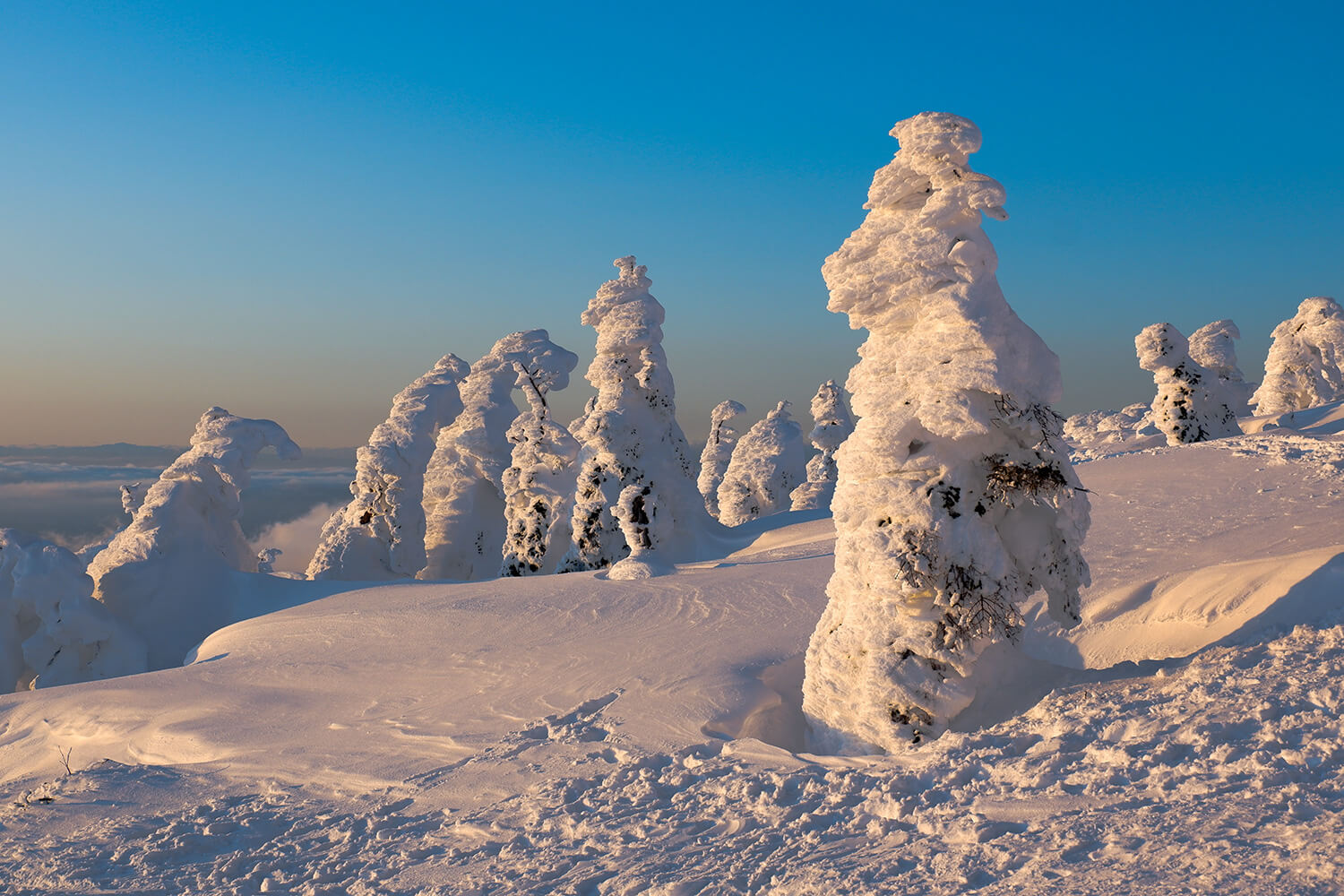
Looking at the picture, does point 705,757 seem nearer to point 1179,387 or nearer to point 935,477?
point 935,477

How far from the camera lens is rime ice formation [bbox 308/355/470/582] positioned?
110ft

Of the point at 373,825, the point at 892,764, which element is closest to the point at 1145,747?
the point at 892,764

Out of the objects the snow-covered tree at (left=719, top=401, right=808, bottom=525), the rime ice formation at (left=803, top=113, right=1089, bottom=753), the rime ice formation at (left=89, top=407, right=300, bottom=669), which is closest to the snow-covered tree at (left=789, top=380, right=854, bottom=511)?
the snow-covered tree at (left=719, top=401, right=808, bottom=525)

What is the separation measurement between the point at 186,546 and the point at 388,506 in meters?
8.81

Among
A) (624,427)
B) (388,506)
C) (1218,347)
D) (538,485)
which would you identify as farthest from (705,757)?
(1218,347)

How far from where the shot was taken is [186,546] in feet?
85.0

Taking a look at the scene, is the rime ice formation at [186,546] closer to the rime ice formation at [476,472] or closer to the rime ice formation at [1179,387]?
the rime ice formation at [476,472]

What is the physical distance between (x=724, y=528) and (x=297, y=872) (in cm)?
2721

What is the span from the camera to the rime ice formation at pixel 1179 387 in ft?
108

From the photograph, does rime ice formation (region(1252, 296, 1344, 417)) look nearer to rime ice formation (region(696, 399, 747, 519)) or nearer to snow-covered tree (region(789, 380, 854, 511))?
snow-covered tree (region(789, 380, 854, 511))

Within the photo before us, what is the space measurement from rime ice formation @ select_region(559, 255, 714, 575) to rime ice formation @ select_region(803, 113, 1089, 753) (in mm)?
17093

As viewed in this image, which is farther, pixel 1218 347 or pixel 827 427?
pixel 827 427

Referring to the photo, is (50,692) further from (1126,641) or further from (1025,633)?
(1126,641)

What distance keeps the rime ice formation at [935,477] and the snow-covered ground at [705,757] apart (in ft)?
2.65
